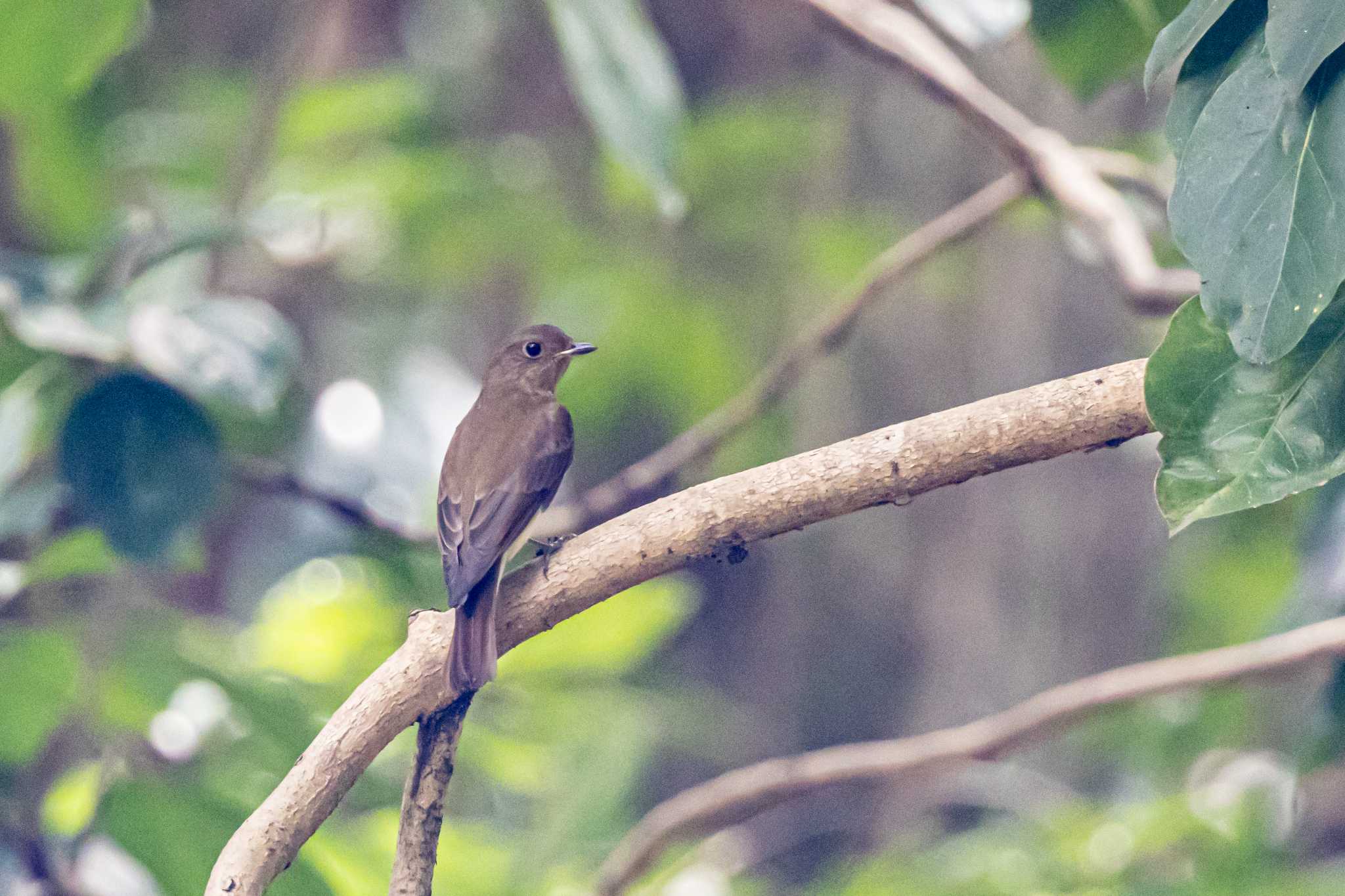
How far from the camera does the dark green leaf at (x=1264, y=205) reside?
0.89 m

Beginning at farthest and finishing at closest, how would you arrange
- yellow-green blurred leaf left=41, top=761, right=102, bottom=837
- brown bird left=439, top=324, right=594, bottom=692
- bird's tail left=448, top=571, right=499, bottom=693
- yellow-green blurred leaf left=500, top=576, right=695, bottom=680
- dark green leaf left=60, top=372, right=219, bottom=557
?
1. yellow-green blurred leaf left=500, top=576, right=695, bottom=680
2. yellow-green blurred leaf left=41, top=761, right=102, bottom=837
3. dark green leaf left=60, top=372, right=219, bottom=557
4. brown bird left=439, top=324, right=594, bottom=692
5. bird's tail left=448, top=571, right=499, bottom=693

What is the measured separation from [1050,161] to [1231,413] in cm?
135

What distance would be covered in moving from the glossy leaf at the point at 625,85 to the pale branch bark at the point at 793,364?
17.3 inches

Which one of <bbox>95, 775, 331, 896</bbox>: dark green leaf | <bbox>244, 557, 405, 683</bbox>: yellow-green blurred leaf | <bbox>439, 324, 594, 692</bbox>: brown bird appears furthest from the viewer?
<bbox>244, 557, 405, 683</bbox>: yellow-green blurred leaf

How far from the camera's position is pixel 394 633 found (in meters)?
2.75

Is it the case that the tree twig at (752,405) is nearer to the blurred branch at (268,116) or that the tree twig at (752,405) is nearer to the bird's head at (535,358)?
the bird's head at (535,358)

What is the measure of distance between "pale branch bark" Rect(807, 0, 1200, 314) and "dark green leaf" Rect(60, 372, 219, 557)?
3.92 feet

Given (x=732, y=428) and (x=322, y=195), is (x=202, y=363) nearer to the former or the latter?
(x=732, y=428)

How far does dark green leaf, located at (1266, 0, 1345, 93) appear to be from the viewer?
0.85 m

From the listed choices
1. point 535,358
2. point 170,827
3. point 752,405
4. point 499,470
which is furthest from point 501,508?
point 752,405

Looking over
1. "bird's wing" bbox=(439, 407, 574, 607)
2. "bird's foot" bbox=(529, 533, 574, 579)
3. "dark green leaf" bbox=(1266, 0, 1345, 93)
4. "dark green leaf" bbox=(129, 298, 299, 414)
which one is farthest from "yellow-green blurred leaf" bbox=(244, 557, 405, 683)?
"dark green leaf" bbox=(1266, 0, 1345, 93)

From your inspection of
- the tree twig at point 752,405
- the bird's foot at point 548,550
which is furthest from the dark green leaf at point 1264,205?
the tree twig at point 752,405

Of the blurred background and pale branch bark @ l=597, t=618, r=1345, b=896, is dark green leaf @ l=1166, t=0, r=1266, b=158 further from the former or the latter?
pale branch bark @ l=597, t=618, r=1345, b=896

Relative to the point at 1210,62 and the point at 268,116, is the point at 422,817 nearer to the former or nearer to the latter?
the point at 1210,62
